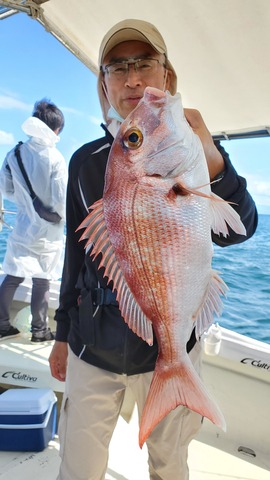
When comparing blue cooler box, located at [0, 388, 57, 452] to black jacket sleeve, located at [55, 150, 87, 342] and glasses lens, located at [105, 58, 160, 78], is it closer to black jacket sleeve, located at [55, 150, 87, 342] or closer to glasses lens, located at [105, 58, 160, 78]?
black jacket sleeve, located at [55, 150, 87, 342]

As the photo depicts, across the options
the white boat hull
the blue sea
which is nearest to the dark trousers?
the white boat hull

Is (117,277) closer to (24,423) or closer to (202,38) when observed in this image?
(24,423)

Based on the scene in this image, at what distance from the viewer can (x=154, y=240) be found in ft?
3.31

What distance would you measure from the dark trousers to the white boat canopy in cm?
222

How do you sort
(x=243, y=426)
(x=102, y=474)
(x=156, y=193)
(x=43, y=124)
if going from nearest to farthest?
(x=156, y=193)
(x=102, y=474)
(x=243, y=426)
(x=43, y=124)

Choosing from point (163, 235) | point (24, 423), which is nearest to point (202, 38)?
point (163, 235)

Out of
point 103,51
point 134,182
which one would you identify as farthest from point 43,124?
point 134,182

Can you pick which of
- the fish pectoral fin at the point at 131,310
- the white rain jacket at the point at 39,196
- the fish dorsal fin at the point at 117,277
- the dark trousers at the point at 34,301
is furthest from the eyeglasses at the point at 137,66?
the dark trousers at the point at 34,301

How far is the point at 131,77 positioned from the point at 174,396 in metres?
1.02

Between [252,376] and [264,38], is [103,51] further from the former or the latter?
[252,376]

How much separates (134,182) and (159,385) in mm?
589

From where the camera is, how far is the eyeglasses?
4.08ft

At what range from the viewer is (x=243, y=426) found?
2.87 metres

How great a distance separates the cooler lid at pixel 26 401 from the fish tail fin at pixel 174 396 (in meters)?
1.59
